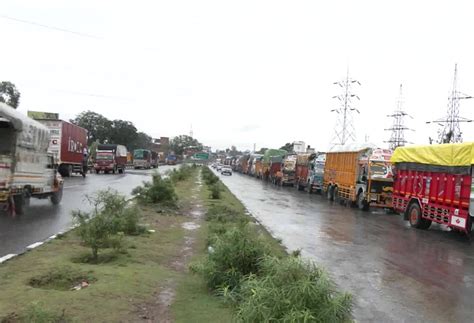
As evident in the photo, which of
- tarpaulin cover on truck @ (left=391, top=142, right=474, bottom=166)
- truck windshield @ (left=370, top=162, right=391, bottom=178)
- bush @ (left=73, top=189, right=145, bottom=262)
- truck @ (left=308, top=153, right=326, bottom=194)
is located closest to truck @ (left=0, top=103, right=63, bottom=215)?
bush @ (left=73, top=189, right=145, bottom=262)

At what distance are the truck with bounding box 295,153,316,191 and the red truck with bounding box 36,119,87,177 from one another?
18746 millimetres

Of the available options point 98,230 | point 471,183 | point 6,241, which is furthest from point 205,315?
point 471,183

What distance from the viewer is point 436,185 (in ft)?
58.0

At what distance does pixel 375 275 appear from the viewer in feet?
31.1

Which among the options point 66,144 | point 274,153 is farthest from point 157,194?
point 274,153

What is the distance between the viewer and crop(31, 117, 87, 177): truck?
36.2m

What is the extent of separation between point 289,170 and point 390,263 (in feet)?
126

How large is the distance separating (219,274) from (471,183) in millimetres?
11823

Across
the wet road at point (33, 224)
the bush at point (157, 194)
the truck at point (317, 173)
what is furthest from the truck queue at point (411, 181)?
the wet road at point (33, 224)

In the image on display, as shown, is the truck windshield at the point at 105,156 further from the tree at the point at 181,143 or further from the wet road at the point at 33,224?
the tree at the point at 181,143

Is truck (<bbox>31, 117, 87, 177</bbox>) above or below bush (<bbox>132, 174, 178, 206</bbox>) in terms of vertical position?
above

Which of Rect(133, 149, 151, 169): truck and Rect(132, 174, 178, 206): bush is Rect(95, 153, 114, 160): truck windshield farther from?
Rect(132, 174, 178, 206): bush

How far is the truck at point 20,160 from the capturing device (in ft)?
→ 45.5

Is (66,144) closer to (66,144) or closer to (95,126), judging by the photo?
(66,144)
